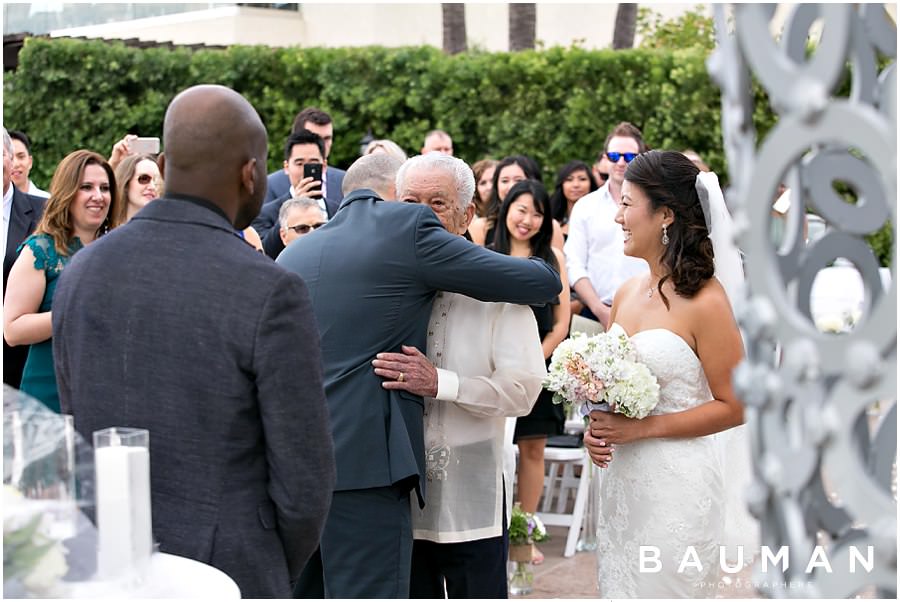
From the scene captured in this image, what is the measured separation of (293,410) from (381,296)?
50.0 inches

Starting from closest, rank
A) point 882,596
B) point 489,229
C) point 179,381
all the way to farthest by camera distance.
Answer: point 882,596
point 179,381
point 489,229

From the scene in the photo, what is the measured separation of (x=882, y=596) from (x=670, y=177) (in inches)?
97.2

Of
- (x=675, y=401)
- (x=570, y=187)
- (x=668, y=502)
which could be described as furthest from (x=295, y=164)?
(x=668, y=502)

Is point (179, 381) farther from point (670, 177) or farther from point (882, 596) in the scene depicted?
point (670, 177)

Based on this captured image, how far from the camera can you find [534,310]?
7.00m

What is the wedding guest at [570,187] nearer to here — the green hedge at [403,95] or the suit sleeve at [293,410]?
the green hedge at [403,95]

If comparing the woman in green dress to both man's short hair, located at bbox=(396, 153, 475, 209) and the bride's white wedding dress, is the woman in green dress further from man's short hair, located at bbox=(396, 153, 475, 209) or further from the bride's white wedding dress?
the bride's white wedding dress

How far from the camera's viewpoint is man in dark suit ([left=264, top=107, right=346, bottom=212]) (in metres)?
7.90

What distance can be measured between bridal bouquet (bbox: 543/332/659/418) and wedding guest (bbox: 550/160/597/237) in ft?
17.1

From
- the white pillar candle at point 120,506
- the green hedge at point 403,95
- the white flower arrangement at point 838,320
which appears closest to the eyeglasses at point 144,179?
the white pillar candle at point 120,506

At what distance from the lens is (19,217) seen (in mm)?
6652

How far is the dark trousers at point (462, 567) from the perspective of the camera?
13.5 feet

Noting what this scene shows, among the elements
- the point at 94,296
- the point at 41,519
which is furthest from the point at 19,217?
the point at 41,519

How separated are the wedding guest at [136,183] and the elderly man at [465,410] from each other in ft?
8.17
